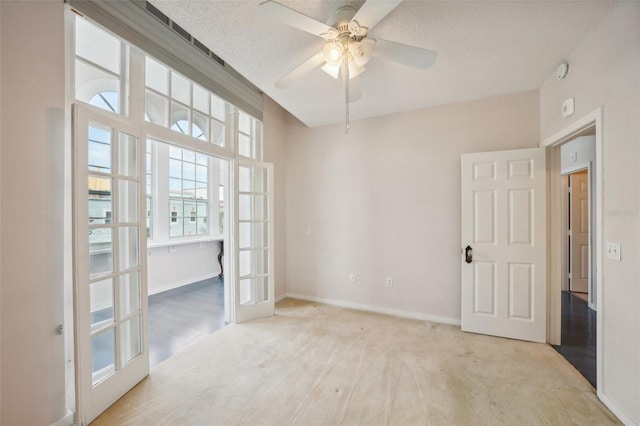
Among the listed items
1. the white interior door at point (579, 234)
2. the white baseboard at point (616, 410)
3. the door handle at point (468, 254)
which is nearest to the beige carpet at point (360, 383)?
the white baseboard at point (616, 410)

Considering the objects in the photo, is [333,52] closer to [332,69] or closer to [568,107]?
[332,69]

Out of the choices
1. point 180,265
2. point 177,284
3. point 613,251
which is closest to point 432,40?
point 613,251

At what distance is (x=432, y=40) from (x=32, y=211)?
287 cm

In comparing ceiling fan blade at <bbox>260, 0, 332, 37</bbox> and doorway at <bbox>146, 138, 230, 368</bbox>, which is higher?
ceiling fan blade at <bbox>260, 0, 332, 37</bbox>

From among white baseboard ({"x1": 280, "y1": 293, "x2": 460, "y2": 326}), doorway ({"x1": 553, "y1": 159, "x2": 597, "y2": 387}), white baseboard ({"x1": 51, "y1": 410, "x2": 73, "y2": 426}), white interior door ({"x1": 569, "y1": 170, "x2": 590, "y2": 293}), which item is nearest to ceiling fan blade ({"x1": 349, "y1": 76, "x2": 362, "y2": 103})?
white baseboard ({"x1": 280, "y1": 293, "x2": 460, "y2": 326})

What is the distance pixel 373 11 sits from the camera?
140 cm

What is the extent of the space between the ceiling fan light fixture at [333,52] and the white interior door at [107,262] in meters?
1.57

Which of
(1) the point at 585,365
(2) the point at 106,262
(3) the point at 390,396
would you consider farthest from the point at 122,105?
(1) the point at 585,365

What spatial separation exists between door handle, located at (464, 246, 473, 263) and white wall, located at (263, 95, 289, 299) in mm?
2541

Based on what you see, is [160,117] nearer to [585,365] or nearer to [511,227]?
[511,227]

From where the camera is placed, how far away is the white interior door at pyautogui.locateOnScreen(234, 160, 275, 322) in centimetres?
329

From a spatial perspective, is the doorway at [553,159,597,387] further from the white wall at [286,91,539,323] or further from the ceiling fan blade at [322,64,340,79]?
the ceiling fan blade at [322,64,340,79]

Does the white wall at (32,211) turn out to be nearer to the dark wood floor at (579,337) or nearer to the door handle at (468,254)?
the door handle at (468,254)

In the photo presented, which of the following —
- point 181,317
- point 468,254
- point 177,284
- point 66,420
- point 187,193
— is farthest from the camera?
point 187,193
